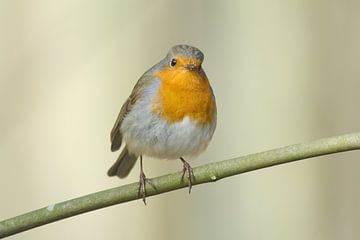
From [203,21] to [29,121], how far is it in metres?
1.26

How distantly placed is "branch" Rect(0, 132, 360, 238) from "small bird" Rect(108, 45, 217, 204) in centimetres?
75

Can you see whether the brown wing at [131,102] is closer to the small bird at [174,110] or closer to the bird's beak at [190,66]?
the small bird at [174,110]

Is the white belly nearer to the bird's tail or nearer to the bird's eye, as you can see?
the bird's eye

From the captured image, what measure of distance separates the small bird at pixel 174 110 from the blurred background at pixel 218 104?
94 centimetres

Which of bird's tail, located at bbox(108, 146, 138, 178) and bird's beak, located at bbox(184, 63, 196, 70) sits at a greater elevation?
bird's beak, located at bbox(184, 63, 196, 70)

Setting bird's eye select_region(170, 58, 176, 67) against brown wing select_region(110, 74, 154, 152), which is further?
brown wing select_region(110, 74, 154, 152)

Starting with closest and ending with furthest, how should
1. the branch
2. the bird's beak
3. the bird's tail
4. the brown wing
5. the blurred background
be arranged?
1. the branch
2. the bird's beak
3. the brown wing
4. the bird's tail
5. the blurred background

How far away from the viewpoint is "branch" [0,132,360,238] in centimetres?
222

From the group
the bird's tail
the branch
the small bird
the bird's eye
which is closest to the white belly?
the small bird

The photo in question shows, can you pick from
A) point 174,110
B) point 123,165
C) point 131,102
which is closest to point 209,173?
point 174,110

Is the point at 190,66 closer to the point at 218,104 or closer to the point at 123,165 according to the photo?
the point at 123,165

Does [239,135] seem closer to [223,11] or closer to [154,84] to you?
[223,11]

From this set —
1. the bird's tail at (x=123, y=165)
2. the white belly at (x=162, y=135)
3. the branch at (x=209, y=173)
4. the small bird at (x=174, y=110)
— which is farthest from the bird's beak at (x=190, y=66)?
the bird's tail at (x=123, y=165)

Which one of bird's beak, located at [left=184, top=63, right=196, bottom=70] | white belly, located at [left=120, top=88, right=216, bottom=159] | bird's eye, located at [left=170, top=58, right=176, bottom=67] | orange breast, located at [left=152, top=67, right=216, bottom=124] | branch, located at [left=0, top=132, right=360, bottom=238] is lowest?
branch, located at [left=0, top=132, right=360, bottom=238]
